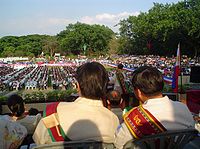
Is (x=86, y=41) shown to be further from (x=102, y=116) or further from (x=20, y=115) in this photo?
(x=102, y=116)

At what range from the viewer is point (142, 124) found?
1896 millimetres

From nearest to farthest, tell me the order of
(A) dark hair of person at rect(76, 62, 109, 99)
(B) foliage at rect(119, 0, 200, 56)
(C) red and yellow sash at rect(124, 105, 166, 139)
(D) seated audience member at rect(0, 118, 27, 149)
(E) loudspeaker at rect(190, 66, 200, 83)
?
(C) red and yellow sash at rect(124, 105, 166, 139) < (A) dark hair of person at rect(76, 62, 109, 99) < (D) seated audience member at rect(0, 118, 27, 149) < (E) loudspeaker at rect(190, 66, 200, 83) < (B) foliage at rect(119, 0, 200, 56)

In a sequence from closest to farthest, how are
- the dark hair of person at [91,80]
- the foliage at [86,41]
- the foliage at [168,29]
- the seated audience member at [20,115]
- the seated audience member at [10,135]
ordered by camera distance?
the dark hair of person at [91,80], the seated audience member at [10,135], the seated audience member at [20,115], the foliage at [168,29], the foliage at [86,41]

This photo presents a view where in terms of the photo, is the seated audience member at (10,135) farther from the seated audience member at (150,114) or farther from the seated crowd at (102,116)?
the seated audience member at (150,114)

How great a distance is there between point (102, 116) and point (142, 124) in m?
0.29

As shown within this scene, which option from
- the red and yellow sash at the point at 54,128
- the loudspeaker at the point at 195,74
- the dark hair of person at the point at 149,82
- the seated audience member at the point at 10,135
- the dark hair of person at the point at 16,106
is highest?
the dark hair of person at the point at 149,82

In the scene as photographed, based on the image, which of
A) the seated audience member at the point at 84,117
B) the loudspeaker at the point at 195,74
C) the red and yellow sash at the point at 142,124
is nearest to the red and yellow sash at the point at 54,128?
the seated audience member at the point at 84,117

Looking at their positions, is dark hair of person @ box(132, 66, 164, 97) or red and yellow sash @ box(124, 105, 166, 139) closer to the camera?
red and yellow sash @ box(124, 105, 166, 139)

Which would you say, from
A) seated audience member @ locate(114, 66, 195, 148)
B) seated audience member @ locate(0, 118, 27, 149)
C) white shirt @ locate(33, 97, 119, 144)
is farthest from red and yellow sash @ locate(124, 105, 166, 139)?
seated audience member @ locate(0, 118, 27, 149)

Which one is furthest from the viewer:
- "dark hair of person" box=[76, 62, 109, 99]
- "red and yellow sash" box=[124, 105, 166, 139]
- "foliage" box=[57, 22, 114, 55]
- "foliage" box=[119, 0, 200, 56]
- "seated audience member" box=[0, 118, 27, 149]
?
"foliage" box=[57, 22, 114, 55]

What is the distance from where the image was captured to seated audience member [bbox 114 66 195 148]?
6.24ft

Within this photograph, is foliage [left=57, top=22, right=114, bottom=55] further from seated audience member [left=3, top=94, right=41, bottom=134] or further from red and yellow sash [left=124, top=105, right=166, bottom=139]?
red and yellow sash [left=124, top=105, right=166, bottom=139]

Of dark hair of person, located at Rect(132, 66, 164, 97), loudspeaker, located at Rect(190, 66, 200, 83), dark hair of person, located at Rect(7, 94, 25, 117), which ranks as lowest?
loudspeaker, located at Rect(190, 66, 200, 83)

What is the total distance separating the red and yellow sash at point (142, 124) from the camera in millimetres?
1882
